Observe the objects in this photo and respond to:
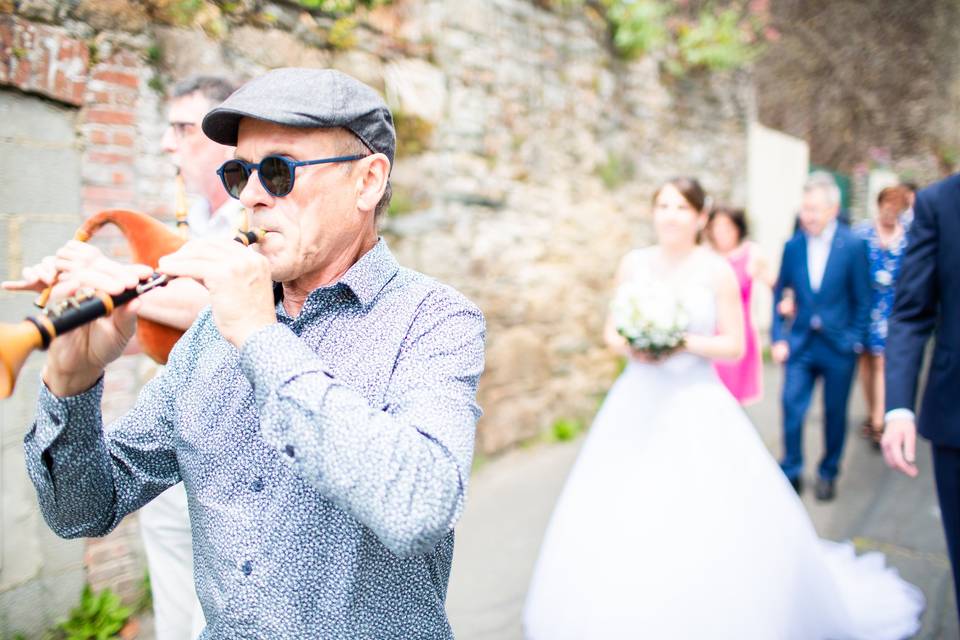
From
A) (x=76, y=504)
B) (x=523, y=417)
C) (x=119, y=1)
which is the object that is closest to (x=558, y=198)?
(x=523, y=417)

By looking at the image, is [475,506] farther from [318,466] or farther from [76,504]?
[318,466]

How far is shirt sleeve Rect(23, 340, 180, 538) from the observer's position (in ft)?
4.46

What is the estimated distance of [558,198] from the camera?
572cm

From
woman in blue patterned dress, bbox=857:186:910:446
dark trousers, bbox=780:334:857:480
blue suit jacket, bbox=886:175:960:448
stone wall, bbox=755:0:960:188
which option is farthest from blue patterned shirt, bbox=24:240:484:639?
stone wall, bbox=755:0:960:188

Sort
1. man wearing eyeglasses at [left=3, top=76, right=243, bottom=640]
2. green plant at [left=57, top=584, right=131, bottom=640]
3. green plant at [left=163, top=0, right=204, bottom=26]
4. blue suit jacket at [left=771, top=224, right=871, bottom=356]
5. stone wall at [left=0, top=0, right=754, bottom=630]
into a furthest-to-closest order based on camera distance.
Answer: blue suit jacket at [left=771, top=224, right=871, bottom=356] → green plant at [left=163, top=0, right=204, bottom=26] → stone wall at [left=0, top=0, right=754, bottom=630] → green plant at [left=57, top=584, right=131, bottom=640] → man wearing eyeglasses at [left=3, top=76, right=243, bottom=640]

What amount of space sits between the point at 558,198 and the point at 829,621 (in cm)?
363

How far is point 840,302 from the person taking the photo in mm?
4828

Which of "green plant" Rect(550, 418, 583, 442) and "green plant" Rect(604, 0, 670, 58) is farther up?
"green plant" Rect(604, 0, 670, 58)

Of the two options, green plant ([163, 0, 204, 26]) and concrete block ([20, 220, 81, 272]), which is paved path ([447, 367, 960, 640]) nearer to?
concrete block ([20, 220, 81, 272])

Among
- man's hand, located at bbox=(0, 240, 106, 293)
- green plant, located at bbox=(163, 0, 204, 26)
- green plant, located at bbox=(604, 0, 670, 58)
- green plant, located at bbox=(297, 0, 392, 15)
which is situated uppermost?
green plant, located at bbox=(604, 0, 670, 58)

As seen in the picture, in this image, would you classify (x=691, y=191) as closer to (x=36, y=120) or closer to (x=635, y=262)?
(x=635, y=262)

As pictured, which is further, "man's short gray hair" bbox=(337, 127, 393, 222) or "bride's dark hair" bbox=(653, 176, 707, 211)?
"bride's dark hair" bbox=(653, 176, 707, 211)

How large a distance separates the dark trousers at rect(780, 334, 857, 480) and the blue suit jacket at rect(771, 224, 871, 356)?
0.23 ft

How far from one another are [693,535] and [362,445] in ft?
7.65
